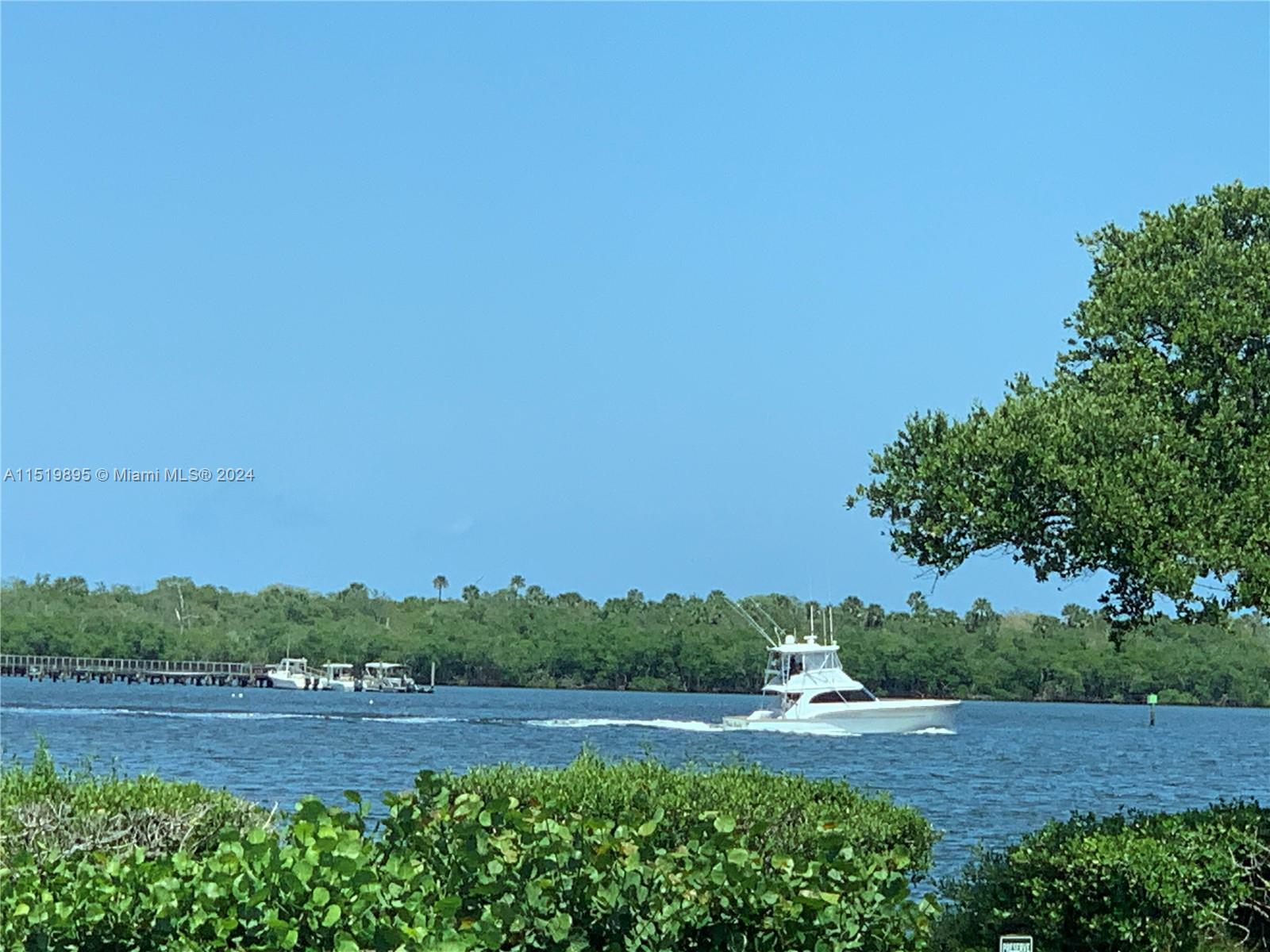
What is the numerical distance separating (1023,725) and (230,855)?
4324 inches

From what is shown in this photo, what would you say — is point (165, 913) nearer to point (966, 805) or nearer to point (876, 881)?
point (876, 881)

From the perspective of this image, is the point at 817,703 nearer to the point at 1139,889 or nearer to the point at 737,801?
the point at 737,801

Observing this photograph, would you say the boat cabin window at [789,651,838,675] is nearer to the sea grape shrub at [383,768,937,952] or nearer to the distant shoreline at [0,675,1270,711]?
the sea grape shrub at [383,768,937,952]

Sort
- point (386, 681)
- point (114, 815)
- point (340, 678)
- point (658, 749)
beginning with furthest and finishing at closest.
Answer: point (340, 678) → point (386, 681) → point (658, 749) → point (114, 815)

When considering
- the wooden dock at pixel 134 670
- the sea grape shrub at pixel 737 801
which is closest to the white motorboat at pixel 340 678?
the wooden dock at pixel 134 670

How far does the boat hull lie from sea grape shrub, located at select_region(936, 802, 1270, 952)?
2312 inches

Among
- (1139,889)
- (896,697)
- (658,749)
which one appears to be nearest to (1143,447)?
(1139,889)

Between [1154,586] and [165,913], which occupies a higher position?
[1154,586]

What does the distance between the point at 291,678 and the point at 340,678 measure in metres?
9.23

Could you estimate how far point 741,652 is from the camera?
160 m

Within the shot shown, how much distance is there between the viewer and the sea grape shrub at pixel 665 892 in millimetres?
8875

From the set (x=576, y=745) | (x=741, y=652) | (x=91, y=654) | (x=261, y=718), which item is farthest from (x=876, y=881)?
(x=91, y=654)

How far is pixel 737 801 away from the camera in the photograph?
12.9 m

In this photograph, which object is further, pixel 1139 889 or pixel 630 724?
pixel 630 724
